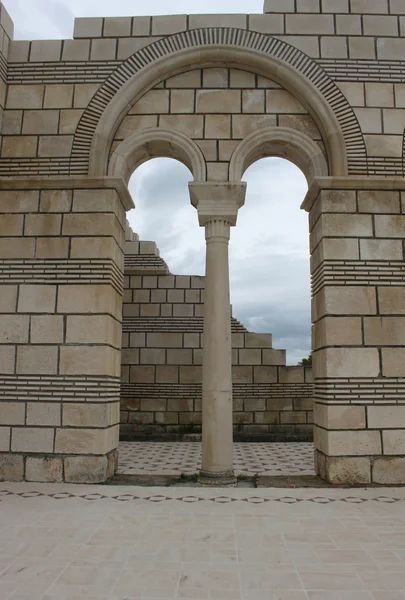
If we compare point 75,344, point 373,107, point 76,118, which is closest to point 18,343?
point 75,344

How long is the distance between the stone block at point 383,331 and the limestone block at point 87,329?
316 centimetres

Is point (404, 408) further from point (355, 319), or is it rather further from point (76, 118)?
point (76, 118)

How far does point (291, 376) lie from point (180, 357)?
94.8 inches

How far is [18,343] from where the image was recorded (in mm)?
6328

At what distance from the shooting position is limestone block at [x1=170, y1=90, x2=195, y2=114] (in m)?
6.90

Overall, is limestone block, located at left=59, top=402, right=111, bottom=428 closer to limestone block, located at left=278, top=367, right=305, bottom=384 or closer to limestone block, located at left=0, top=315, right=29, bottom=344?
limestone block, located at left=0, top=315, right=29, bottom=344

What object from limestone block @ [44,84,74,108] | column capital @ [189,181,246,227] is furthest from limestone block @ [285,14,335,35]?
limestone block @ [44,84,74,108]

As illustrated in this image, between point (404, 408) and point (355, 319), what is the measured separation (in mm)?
1181

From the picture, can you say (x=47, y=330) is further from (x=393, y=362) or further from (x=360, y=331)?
(x=393, y=362)

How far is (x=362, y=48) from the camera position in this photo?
6863mm

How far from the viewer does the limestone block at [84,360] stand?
6.20 metres

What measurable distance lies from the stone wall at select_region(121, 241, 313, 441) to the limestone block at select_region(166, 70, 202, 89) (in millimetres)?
5092

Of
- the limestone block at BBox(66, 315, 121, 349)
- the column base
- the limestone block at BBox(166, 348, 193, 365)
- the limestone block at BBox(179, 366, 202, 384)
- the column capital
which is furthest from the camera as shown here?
the limestone block at BBox(166, 348, 193, 365)

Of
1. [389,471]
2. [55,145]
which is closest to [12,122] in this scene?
[55,145]
